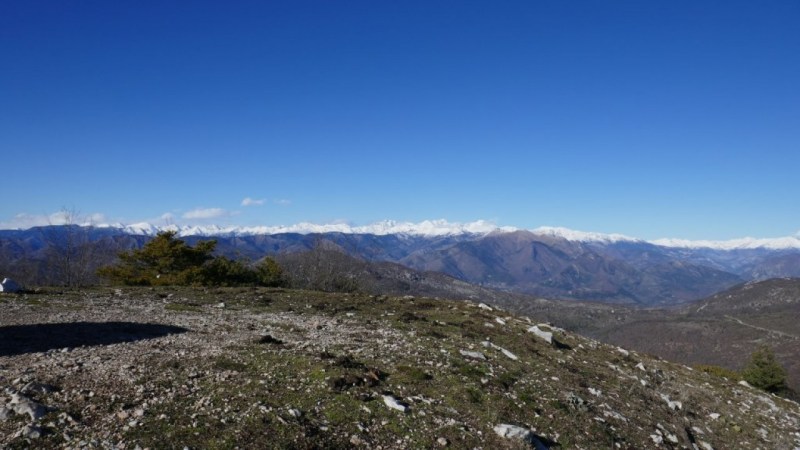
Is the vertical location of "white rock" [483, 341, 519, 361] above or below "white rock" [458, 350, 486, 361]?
below

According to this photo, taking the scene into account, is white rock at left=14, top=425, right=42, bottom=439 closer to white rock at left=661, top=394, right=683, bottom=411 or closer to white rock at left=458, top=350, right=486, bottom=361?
white rock at left=458, top=350, right=486, bottom=361

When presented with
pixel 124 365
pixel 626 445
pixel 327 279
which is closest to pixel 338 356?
pixel 124 365

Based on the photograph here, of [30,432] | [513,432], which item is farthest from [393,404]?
[30,432]

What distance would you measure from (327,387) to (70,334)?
10.9 m

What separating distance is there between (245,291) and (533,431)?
26.8 m

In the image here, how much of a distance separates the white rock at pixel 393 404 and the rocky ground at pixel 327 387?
0.06 meters

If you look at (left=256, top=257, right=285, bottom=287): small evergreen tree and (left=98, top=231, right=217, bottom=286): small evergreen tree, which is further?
(left=256, top=257, right=285, bottom=287): small evergreen tree

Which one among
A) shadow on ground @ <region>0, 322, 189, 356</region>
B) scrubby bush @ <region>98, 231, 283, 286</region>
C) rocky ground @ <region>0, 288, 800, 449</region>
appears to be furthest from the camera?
scrubby bush @ <region>98, 231, 283, 286</region>

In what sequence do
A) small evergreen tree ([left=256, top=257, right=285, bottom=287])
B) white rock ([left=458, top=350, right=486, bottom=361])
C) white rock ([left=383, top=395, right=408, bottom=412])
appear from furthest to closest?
small evergreen tree ([left=256, top=257, right=285, bottom=287])
white rock ([left=458, top=350, right=486, bottom=361])
white rock ([left=383, top=395, right=408, bottom=412])

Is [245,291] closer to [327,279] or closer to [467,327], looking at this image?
[467,327]

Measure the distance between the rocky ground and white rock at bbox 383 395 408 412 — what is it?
6 cm

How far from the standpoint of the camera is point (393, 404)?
41.2 ft

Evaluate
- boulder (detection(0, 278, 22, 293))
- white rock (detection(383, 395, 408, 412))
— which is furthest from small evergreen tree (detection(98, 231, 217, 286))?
white rock (detection(383, 395, 408, 412))

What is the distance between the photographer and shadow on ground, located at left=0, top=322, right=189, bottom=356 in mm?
15453
